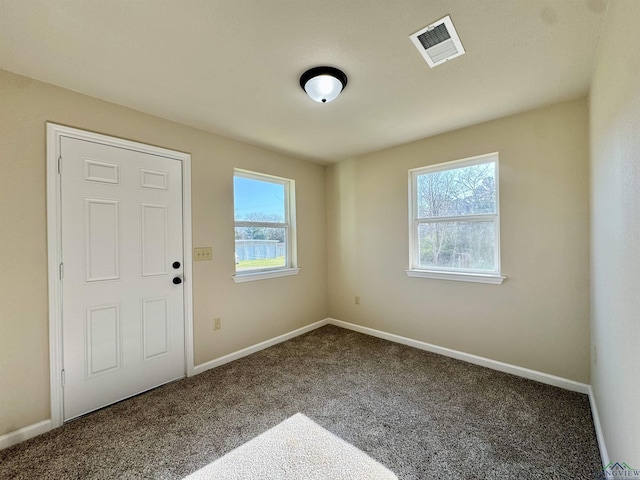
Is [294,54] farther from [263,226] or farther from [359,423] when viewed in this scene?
[359,423]

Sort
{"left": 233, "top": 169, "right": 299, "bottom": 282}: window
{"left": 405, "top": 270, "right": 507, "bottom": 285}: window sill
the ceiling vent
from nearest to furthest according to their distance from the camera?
the ceiling vent < {"left": 405, "top": 270, "right": 507, "bottom": 285}: window sill < {"left": 233, "top": 169, "right": 299, "bottom": 282}: window

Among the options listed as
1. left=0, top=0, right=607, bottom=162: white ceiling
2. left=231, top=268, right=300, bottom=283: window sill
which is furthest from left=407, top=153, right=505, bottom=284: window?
left=231, top=268, right=300, bottom=283: window sill

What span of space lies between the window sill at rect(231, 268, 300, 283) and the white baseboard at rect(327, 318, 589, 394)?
45.3 inches

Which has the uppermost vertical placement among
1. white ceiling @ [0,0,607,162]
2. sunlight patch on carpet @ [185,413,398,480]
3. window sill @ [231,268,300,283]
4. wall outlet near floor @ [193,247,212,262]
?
white ceiling @ [0,0,607,162]

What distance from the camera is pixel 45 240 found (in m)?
1.86

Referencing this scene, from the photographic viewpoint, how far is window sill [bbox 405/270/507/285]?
8.45 feet

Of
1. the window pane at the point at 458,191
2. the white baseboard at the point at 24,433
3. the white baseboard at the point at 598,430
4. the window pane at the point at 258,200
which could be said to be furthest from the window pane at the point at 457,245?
the white baseboard at the point at 24,433

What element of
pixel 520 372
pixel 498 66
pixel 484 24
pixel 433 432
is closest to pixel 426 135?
pixel 498 66

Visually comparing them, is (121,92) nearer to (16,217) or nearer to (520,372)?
(16,217)

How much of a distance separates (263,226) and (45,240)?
1.88 metres

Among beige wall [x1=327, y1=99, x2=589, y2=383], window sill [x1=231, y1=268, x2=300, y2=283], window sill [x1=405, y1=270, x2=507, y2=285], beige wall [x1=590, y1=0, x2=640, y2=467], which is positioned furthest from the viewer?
window sill [x1=231, y1=268, x2=300, y2=283]

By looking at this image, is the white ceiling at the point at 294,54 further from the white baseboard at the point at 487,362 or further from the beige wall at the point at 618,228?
the white baseboard at the point at 487,362

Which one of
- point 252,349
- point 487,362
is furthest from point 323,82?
point 487,362

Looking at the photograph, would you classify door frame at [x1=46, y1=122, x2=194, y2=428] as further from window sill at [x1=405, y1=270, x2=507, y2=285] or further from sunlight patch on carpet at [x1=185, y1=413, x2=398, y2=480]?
window sill at [x1=405, y1=270, x2=507, y2=285]
